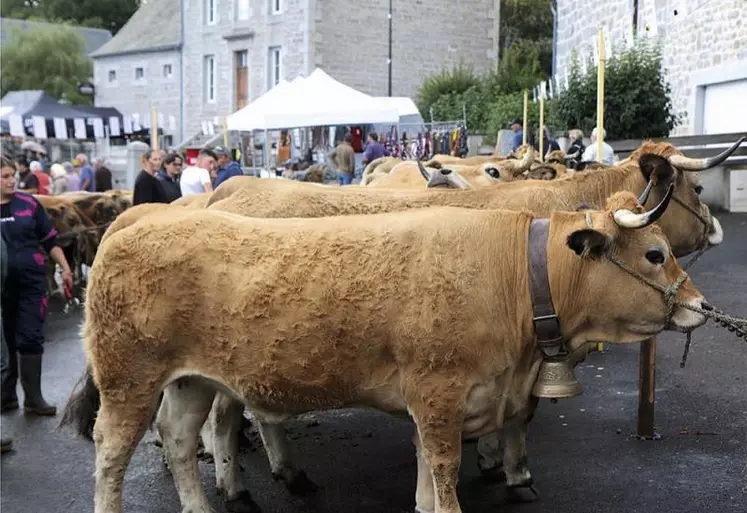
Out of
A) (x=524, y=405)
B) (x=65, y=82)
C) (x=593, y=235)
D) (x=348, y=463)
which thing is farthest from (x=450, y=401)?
(x=65, y=82)

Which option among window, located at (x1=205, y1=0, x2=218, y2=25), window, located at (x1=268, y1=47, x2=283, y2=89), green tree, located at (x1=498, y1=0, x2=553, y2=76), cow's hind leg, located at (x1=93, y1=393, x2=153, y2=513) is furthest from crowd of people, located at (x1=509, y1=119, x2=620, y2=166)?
green tree, located at (x1=498, y1=0, x2=553, y2=76)

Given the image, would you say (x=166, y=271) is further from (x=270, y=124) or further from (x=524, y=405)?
(x=270, y=124)

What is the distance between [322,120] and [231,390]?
15.3m

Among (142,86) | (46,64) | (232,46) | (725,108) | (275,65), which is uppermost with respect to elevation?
(46,64)

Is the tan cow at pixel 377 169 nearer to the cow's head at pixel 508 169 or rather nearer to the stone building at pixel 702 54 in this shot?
the cow's head at pixel 508 169

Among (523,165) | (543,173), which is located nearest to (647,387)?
(523,165)

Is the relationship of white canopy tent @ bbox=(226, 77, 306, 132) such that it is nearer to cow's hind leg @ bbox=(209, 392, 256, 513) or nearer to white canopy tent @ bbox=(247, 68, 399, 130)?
white canopy tent @ bbox=(247, 68, 399, 130)

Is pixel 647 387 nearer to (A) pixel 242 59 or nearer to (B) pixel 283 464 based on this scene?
(B) pixel 283 464

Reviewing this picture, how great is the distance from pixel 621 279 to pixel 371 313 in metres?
1.19

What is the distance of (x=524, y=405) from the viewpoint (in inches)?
183

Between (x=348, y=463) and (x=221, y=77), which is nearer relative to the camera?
(x=348, y=463)

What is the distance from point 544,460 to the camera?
21.0 feet

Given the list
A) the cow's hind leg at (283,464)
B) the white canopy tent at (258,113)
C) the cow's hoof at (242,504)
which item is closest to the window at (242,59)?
the white canopy tent at (258,113)

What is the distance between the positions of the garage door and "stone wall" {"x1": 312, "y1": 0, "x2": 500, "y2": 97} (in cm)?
2132
